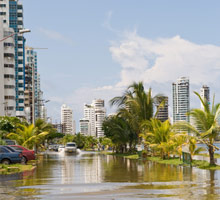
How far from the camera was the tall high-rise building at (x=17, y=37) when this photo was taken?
423 feet

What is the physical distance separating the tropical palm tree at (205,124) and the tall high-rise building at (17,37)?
101 m

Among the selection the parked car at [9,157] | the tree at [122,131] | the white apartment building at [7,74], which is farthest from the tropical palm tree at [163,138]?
the white apartment building at [7,74]

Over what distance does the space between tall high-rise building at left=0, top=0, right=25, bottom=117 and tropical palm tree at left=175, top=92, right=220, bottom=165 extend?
10136cm

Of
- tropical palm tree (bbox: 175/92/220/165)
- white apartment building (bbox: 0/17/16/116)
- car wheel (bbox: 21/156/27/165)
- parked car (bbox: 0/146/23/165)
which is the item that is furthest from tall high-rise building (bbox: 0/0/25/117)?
tropical palm tree (bbox: 175/92/220/165)

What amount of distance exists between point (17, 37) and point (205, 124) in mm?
110992

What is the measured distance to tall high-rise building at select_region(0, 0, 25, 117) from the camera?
129000 mm

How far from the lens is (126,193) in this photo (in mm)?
14164

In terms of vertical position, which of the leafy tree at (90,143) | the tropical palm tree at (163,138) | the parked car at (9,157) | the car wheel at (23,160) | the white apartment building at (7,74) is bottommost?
the leafy tree at (90,143)

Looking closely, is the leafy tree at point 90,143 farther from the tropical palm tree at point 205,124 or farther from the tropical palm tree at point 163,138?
the tropical palm tree at point 205,124

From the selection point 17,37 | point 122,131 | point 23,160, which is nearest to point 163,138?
point 23,160

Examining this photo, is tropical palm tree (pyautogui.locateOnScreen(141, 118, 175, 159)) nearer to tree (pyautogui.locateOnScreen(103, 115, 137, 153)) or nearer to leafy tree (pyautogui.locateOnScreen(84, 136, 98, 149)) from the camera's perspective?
tree (pyautogui.locateOnScreen(103, 115, 137, 153))

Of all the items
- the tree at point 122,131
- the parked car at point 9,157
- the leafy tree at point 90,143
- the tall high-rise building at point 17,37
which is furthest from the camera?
the tall high-rise building at point 17,37

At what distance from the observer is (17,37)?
131 meters

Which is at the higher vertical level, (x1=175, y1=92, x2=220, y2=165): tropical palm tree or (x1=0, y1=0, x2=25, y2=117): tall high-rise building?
(x1=0, y1=0, x2=25, y2=117): tall high-rise building
